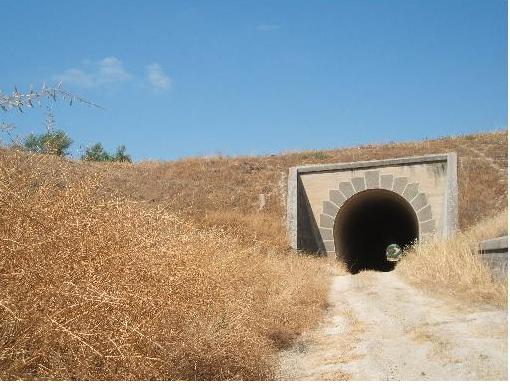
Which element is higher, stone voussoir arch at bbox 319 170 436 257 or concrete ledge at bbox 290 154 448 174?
concrete ledge at bbox 290 154 448 174

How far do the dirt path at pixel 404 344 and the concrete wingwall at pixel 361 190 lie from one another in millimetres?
7445

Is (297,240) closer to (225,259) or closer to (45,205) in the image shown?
(225,259)

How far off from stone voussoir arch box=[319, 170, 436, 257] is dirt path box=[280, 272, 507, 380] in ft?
24.3

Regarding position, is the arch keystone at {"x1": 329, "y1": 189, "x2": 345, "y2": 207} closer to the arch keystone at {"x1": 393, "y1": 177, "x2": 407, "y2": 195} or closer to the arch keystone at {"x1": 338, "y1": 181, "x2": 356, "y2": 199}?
the arch keystone at {"x1": 338, "y1": 181, "x2": 356, "y2": 199}

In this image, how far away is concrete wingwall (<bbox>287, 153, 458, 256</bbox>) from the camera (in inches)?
610

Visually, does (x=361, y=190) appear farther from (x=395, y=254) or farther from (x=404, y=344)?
(x=395, y=254)

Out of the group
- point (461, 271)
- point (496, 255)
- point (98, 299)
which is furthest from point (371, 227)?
point (98, 299)

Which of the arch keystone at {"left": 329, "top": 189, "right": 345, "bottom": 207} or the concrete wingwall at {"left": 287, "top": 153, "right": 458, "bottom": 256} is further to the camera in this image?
the arch keystone at {"left": 329, "top": 189, "right": 345, "bottom": 207}

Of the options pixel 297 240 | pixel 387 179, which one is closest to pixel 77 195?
pixel 297 240

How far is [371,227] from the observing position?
78.5 ft

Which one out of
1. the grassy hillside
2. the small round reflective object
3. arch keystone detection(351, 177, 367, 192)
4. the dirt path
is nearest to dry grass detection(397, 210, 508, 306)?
the dirt path

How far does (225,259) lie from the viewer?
686 centimetres

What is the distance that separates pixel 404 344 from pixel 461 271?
4046 millimetres

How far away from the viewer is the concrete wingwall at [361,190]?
610 inches
